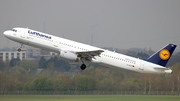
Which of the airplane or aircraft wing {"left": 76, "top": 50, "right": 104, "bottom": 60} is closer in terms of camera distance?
aircraft wing {"left": 76, "top": 50, "right": 104, "bottom": 60}

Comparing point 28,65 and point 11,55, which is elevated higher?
point 11,55

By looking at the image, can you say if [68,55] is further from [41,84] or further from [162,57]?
[41,84]

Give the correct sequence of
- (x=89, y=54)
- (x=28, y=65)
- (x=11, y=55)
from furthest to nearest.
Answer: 1. (x=11, y=55)
2. (x=28, y=65)
3. (x=89, y=54)

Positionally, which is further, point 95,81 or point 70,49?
point 95,81

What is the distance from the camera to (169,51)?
53.2 metres

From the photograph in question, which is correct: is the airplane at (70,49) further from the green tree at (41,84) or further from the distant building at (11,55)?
the distant building at (11,55)

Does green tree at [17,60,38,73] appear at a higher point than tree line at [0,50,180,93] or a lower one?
higher

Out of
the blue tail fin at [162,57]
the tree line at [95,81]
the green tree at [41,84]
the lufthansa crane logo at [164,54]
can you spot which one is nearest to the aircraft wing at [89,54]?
the blue tail fin at [162,57]

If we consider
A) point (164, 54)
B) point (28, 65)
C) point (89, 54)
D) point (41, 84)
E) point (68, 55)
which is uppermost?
point (28, 65)

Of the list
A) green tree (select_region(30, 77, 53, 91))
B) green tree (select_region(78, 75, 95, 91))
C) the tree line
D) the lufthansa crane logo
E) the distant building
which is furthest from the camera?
the distant building

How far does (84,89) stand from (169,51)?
55.5ft

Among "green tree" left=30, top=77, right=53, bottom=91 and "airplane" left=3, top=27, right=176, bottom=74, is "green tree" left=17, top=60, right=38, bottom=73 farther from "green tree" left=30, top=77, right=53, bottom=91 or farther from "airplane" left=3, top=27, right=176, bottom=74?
"airplane" left=3, top=27, right=176, bottom=74

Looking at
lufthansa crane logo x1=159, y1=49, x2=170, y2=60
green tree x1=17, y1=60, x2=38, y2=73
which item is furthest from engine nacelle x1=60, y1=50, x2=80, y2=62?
green tree x1=17, y1=60, x2=38, y2=73

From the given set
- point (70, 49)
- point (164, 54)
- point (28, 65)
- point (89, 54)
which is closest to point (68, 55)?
point (70, 49)
